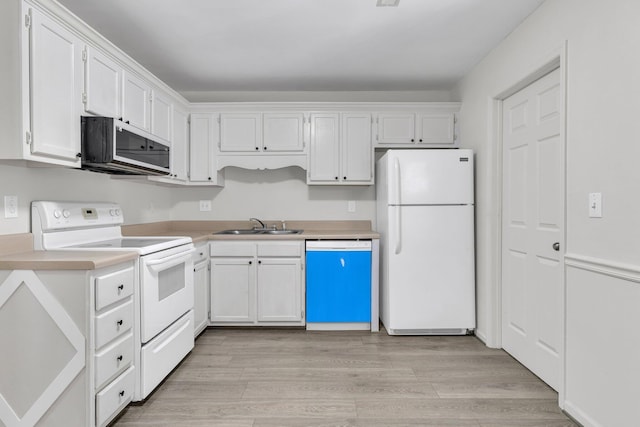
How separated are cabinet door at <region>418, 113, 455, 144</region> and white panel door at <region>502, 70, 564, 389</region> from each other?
790 millimetres

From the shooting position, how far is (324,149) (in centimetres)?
371

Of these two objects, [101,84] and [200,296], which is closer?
[101,84]

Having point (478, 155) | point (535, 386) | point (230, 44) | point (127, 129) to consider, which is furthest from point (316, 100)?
point (535, 386)

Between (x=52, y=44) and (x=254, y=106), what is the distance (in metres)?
1.99

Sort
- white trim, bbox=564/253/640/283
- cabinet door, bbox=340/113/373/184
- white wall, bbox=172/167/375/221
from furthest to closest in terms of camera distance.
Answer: white wall, bbox=172/167/375/221, cabinet door, bbox=340/113/373/184, white trim, bbox=564/253/640/283

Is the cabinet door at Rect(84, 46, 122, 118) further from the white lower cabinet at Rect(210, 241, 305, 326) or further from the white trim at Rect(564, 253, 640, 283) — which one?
the white trim at Rect(564, 253, 640, 283)

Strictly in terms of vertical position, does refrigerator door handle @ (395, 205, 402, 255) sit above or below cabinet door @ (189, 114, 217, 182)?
below

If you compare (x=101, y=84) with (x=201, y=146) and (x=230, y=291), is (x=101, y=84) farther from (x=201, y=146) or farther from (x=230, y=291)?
(x=230, y=291)

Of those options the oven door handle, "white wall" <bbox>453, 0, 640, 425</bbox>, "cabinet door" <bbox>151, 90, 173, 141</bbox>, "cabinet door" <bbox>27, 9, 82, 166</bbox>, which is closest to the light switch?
"white wall" <bbox>453, 0, 640, 425</bbox>

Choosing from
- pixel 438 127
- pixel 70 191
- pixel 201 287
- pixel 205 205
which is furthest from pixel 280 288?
pixel 438 127

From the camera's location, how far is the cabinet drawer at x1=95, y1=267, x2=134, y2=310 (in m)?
1.75

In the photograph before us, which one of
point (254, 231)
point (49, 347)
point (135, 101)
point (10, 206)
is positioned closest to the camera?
point (49, 347)

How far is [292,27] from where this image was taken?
2615 mm

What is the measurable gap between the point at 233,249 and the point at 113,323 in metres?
1.60
